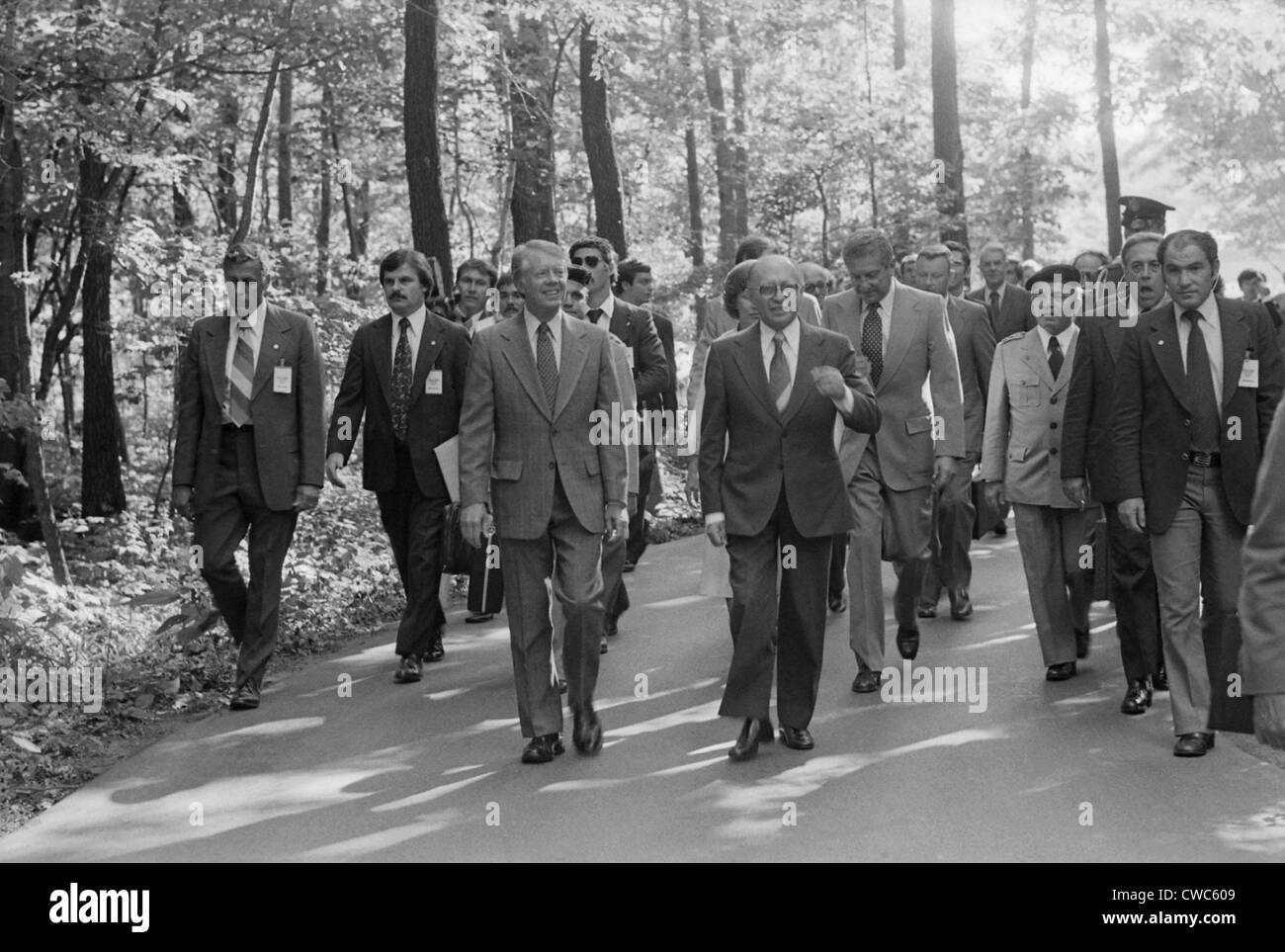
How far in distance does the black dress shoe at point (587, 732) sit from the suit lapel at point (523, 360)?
1.43 metres

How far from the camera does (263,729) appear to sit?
29.7ft

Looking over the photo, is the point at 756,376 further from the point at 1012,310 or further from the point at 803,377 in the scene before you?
Result: the point at 1012,310

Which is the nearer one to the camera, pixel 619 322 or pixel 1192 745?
pixel 1192 745

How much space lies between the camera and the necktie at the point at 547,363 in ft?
27.8

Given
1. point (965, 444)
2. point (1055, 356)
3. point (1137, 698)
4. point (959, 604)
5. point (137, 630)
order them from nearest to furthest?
1. point (1137, 698)
2. point (1055, 356)
3. point (137, 630)
4. point (959, 604)
5. point (965, 444)

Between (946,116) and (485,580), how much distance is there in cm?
1533

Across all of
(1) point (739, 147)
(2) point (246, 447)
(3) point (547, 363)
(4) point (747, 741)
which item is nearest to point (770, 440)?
(3) point (547, 363)

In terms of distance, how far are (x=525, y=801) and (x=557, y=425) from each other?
198 cm

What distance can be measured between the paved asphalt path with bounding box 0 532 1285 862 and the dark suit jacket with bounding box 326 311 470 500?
1274 millimetres

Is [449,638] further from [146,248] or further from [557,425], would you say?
[146,248]

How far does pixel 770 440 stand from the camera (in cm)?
831

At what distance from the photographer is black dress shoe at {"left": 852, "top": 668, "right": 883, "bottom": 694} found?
9.81m

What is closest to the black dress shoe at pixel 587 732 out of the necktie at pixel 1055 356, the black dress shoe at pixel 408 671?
the black dress shoe at pixel 408 671
